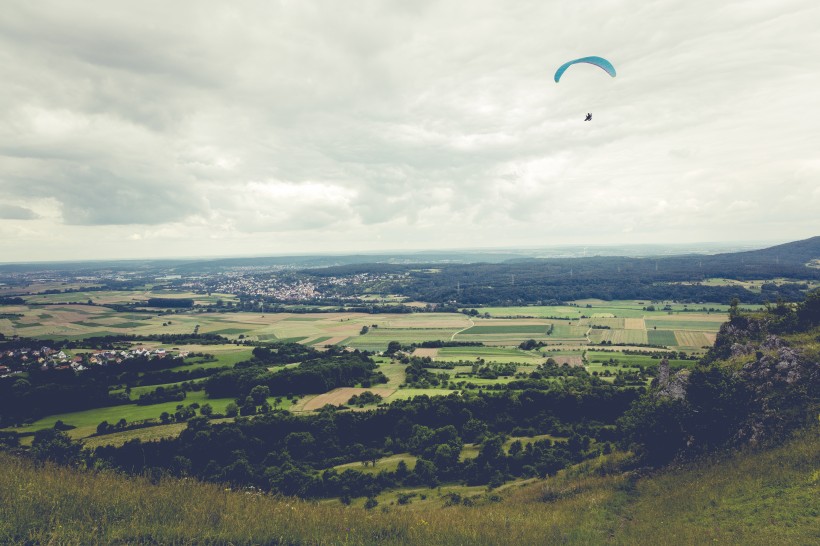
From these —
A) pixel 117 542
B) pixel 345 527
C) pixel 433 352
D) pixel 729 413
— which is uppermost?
pixel 117 542

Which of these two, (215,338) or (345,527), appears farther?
(215,338)

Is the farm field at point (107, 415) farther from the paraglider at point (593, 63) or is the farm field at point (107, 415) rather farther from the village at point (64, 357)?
the paraglider at point (593, 63)

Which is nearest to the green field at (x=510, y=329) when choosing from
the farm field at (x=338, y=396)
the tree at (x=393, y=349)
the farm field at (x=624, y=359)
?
the tree at (x=393, y=349)

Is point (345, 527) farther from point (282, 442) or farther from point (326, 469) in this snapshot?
point (282, 442)

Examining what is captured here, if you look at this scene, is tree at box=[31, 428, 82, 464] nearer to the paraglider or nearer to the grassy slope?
the grassy slope

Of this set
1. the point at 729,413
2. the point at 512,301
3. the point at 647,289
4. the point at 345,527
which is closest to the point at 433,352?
the point at 729,413

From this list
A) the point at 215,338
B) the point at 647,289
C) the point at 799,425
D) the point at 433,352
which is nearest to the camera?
the point at 799,425

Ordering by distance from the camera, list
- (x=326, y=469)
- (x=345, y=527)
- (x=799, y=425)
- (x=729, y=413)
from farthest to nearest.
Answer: (x=326, y=469) → (x=729, y=413) → (x=799, y=425) → (x=345, y=527)

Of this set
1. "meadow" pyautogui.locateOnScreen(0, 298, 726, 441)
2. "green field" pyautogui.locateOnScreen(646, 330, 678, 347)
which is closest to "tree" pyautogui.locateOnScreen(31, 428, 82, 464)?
"meadow" pyautogui.locateOnScreen(0, 298, 726, 441)

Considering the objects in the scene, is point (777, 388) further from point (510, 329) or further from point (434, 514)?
point (510, 329)
